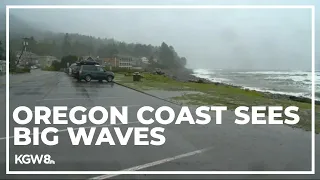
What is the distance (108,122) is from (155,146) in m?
2.52

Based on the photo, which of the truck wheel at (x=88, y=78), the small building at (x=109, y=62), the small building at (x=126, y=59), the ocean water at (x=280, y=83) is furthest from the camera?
the truck wheel at (x=88, y=78)

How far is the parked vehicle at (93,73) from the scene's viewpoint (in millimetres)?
29844

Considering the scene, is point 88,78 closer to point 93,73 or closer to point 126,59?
point 93,73

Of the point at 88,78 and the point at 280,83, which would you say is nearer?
the point at 88,78

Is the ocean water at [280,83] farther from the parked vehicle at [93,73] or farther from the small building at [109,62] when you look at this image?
the parked vehicle at [93,73]

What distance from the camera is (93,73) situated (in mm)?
30016

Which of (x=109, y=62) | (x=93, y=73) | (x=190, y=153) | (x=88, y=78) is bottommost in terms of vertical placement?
(x=190, y=153)

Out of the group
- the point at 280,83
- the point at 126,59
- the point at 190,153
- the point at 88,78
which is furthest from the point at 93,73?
the point at 280,83

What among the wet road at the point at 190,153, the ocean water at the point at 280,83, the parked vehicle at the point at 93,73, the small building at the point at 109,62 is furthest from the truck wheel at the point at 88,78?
the wet road at the point at 190,153

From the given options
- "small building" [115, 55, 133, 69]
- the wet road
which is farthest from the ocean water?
"small building" [115, 55, 133, 69]

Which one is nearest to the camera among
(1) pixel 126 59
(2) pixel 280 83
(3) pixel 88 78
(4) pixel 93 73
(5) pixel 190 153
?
(5) pixel 190 153

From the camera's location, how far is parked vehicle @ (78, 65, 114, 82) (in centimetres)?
2984

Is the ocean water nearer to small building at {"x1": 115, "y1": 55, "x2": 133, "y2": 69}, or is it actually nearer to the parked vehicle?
small building at {"x1": 115, "y1": 55, "x2": 133, "y2": 69}

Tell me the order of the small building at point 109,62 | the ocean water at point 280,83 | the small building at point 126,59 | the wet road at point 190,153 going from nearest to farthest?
the wet road at point 190,153, the small building at point 126,59, the small building at point 109,62, the ocean water at point 280,83
